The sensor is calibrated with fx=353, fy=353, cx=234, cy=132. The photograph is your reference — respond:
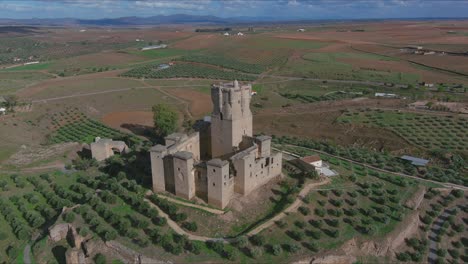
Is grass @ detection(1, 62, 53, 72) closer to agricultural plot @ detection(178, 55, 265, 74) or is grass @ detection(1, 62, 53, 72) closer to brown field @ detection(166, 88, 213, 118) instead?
agricultural plot @ detection(178, 55, 265, 74)

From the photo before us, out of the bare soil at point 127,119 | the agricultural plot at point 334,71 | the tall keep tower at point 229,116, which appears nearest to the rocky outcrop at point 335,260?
the tall keep tower at point 229,116

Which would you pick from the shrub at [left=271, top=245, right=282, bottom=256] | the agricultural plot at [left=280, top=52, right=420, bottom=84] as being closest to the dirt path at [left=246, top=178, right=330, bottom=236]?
the shrub at [left=271, top=245, right=282, bottom=256]

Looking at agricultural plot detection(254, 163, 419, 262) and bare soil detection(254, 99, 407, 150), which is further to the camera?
bare soil detection(254, 99, 407, 150)

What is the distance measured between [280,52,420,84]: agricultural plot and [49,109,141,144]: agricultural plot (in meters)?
71.9

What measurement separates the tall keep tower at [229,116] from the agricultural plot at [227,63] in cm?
8825

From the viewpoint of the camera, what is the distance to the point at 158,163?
120ft

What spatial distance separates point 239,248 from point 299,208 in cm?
866

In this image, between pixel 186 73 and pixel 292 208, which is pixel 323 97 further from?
pixel 292 208

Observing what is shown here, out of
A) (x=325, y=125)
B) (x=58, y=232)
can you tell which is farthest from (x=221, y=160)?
(x=325, y=125)

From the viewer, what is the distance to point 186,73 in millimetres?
122938

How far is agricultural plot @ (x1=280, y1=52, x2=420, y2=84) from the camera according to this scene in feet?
366

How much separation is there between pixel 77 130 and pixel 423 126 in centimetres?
6656

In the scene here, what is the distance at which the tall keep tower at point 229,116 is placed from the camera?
3831cm

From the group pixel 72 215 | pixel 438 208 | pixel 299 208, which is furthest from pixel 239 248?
pixel 438 208
